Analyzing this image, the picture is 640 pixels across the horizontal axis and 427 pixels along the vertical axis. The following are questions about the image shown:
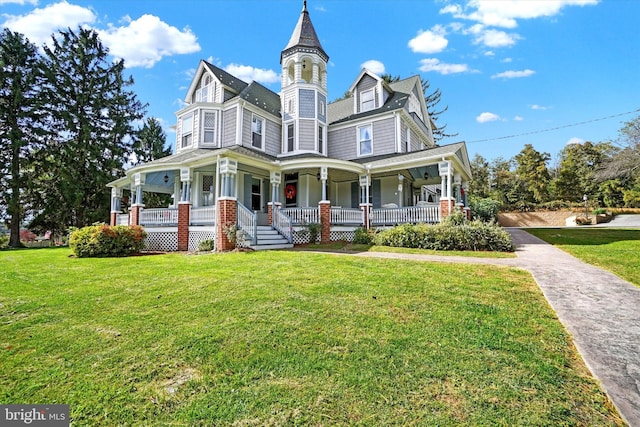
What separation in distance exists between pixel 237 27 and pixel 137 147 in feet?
68.8

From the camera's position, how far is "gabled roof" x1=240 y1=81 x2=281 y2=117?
664 inches

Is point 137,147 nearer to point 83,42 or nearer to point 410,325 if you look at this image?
point 83,42

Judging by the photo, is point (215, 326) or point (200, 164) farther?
point (200, 164)

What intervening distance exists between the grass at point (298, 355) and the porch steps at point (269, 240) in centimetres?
633

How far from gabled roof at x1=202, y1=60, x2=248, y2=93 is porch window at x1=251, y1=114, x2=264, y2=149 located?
263 cm

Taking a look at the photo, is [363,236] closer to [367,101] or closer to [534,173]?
[367,101]

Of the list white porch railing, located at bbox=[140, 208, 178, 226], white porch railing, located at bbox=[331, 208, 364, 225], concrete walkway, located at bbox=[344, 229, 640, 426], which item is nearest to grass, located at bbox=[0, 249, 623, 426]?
concrete walkway, located at bbox=[344, 229, 640, 426]

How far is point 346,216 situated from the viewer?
14.5m

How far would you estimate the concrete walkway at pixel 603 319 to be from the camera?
2486 millimetres

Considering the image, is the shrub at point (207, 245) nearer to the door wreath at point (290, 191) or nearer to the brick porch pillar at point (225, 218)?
the brick porch pillar at point (225, 218)

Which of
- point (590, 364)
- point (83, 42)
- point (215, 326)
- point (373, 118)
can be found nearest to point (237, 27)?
point (373, 118)

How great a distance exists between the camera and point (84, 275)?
6672mm

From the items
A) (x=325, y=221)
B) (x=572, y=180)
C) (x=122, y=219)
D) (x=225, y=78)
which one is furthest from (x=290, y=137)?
(x=572, y=180)

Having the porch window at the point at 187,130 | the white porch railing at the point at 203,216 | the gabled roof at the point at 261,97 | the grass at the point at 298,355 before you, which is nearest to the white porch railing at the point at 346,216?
the white porch railing at the point at 203,216
